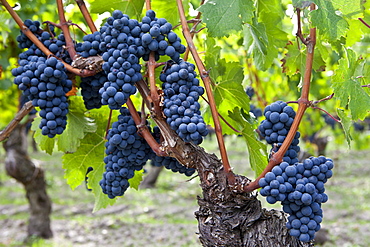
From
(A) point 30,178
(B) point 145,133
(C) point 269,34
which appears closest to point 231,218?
(B) point 145,133

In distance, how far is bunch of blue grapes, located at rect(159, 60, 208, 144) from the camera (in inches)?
51.0

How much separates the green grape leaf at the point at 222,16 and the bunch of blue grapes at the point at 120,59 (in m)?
0.26

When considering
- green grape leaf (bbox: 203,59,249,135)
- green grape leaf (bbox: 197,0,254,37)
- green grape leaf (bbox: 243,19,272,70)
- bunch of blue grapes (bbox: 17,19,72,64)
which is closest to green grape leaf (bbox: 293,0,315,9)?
green grape leaf (bbox: 197,0,254,37)

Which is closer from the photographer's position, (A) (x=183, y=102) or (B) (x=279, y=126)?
(A) (x=183, y=102)

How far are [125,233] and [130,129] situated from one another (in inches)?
223

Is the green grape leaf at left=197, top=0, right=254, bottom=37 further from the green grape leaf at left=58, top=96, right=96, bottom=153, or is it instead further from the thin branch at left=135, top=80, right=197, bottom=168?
the green grape leaf at left=58, top=96, right=96, bottom=153

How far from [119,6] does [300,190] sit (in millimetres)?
1148

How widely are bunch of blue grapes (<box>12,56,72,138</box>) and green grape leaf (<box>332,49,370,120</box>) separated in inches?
41.2

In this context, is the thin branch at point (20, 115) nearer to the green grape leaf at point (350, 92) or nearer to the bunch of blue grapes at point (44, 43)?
the bunch of blue grapes at point (44, 43)

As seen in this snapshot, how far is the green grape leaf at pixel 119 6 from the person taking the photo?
180 cm

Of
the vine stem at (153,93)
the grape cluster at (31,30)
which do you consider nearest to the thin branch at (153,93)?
the vine stem at (153,93)

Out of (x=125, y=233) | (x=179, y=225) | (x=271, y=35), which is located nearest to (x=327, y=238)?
(x=179, y=225)

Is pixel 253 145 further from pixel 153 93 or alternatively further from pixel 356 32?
pixel 356 32

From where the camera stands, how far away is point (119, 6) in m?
1.81
